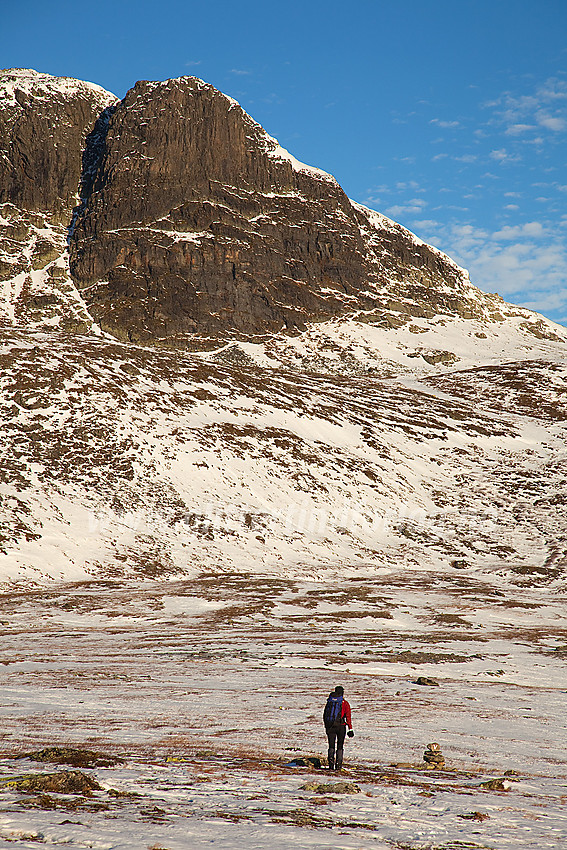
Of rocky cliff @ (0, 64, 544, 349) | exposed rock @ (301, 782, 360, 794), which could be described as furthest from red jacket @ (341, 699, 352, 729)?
rocky cliff @ (0, 64, 544, 349)

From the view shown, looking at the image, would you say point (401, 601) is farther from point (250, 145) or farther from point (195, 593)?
point (250, 145)

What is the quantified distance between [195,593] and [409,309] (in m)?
146

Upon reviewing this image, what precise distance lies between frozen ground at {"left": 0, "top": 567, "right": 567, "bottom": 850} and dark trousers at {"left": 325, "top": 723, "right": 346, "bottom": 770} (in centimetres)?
24

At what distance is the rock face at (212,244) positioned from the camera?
160875 mm

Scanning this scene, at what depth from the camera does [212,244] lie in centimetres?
17225

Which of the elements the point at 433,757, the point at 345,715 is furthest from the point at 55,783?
the point at 433,757

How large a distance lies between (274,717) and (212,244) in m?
165

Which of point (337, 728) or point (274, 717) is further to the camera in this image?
point (274, 717)

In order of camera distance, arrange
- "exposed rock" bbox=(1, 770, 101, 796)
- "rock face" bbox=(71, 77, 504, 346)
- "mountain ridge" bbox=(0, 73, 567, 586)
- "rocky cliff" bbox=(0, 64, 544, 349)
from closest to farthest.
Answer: "exposed rock" bbox=(1, 770, 101, 796), "mountain ridge" bbox=(0, 73, 567, 586), "rocky cliff" bbox=(0, 64, 544, 349), "rock face" bbox=(71, 77, 504, 346)

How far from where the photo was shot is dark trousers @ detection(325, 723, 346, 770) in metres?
12.5

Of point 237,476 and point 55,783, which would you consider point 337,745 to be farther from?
point 237,476

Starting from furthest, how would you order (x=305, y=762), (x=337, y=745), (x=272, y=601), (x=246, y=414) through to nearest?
1. (x=246, y=414)
2. (x=272, y=601)
3. (x=305, y=762)
4. (x=337, y=745)

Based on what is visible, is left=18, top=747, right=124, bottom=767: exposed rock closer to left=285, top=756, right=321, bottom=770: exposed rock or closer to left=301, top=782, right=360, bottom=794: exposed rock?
left=285, top=756, right=321, bottom=770: exposed rock

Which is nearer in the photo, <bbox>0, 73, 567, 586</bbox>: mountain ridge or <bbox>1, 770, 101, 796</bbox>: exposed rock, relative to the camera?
<bbox>1, 770, 101, 796</bbox>: exposed rock
